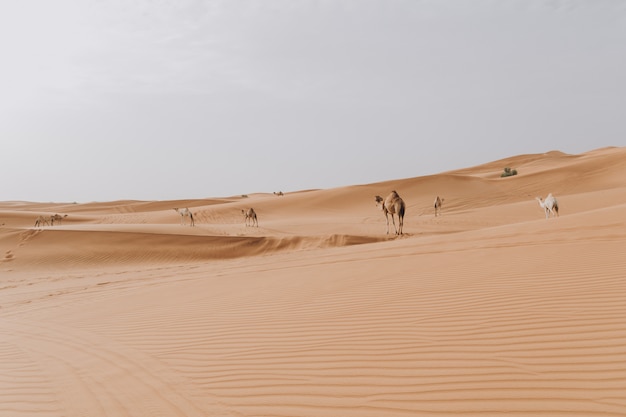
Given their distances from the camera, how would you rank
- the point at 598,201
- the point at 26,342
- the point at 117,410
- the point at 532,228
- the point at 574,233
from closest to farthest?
the point at 117,410 → the point at 26,342 → the point at 574,233 → the point at 532,228 → the point at 598,201

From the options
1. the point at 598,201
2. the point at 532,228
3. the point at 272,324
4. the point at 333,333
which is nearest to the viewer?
the point at 333,333

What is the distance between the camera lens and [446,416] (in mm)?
3066

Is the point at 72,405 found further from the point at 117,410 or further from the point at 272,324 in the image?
the point at 272,324

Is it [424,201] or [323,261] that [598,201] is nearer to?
[424,201]

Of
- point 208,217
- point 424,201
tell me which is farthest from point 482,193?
point 208,217

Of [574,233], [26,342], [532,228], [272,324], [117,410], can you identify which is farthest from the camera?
[532,228]

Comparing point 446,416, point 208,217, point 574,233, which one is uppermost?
point 208,217

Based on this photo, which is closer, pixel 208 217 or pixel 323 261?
pixel 323 261

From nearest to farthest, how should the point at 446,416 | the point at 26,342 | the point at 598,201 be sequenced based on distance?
the point at 446,416 → the point at 26,342 → the point at 598,201

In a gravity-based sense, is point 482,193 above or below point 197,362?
above

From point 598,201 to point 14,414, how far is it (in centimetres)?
2443

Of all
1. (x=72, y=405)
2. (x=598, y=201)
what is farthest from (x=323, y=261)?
(x=598, y=201)

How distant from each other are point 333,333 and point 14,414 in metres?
2.78

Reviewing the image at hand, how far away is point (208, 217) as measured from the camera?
34.3 m
